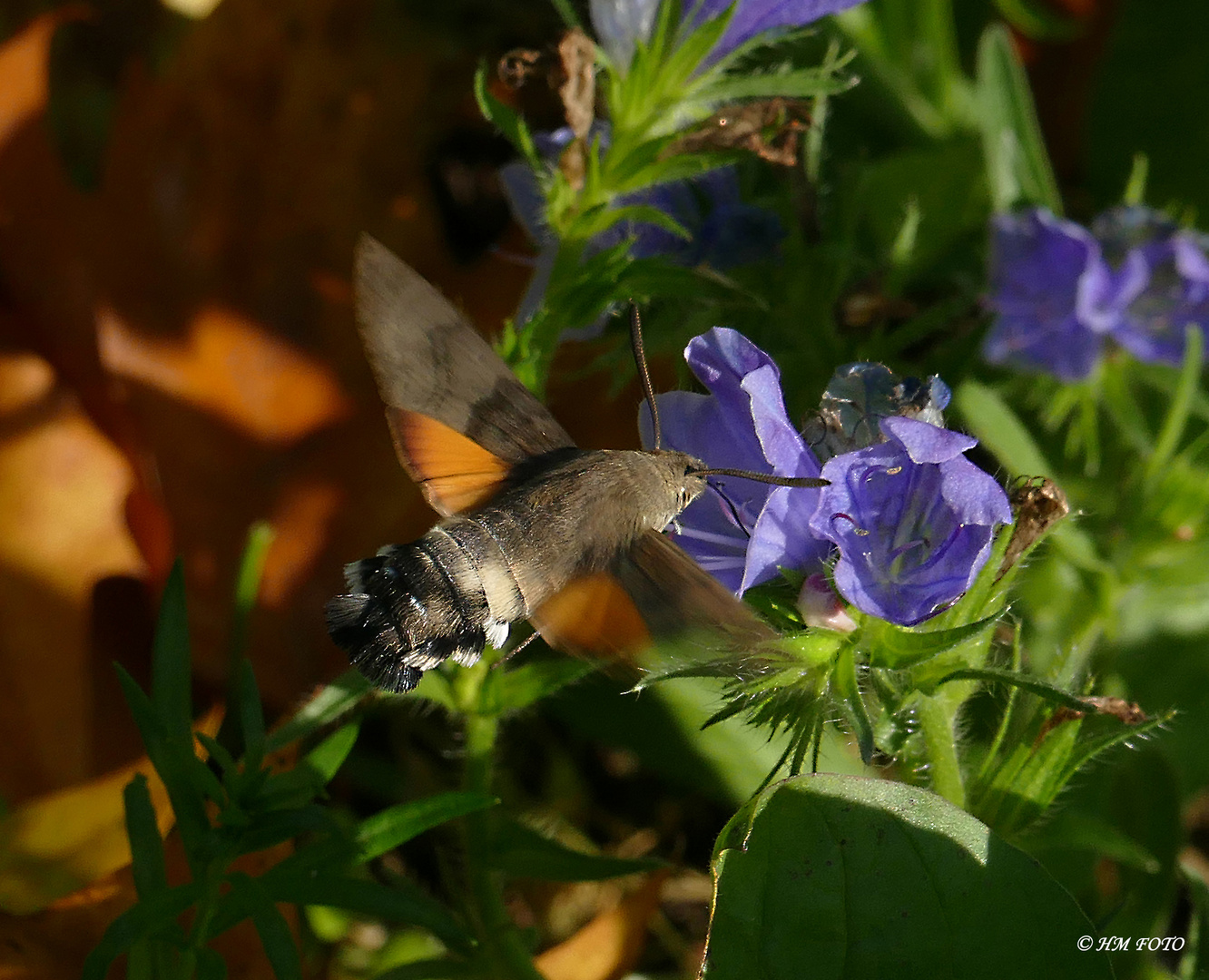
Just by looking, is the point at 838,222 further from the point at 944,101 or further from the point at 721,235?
the point at 944,101

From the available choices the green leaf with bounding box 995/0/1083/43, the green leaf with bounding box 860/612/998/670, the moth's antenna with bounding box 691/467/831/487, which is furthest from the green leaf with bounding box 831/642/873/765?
the green leaf with bounding box 995/0/1083/43

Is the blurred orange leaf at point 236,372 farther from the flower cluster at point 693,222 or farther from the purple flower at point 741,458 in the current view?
the purple flower at point 741,458

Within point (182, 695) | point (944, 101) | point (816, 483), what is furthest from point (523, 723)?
point (944, 101)

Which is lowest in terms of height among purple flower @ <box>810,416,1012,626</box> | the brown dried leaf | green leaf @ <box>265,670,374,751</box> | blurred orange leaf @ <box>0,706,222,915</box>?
the brown dried leaf

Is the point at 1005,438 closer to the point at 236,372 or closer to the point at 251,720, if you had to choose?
the point at 251,720

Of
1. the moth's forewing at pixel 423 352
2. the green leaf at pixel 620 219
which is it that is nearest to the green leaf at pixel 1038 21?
the green leaf at pixel 620 219

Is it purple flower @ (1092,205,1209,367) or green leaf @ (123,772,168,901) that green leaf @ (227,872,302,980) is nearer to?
green leaf @ (123,772,168,901)
